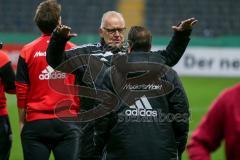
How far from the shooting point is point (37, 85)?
5.63 metres

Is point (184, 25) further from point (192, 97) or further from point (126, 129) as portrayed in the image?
point (192, 97)

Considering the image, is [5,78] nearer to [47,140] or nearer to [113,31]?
[47,140]

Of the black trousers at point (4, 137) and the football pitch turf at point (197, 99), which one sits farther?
the football pitch turf at point (197, 99)

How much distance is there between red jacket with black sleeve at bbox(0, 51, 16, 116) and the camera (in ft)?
19.5

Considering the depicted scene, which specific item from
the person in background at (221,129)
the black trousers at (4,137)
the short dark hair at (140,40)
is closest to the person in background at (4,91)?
the black trousers at (4,137)

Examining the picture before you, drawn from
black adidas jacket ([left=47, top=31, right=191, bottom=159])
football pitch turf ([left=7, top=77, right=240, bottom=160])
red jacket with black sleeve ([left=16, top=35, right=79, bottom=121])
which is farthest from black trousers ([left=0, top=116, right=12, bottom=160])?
football pitch turf ([left=7, top=77, right=240, bottom=160])

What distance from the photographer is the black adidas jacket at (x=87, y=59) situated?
543 centimetres

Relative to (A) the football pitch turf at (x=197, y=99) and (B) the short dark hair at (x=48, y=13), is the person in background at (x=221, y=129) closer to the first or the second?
(B) the short dark hair at (x=48, y=13)

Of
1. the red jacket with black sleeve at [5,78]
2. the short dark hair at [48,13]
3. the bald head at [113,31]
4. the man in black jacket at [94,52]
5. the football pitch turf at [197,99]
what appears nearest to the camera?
the man in black jacket at [94,52]

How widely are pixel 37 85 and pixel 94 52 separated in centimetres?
64

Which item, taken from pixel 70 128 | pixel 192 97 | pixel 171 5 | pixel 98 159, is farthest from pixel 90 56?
pixel 171 5

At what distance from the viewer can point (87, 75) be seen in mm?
5957

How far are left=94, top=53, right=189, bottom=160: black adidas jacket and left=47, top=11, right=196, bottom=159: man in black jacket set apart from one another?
0.63m

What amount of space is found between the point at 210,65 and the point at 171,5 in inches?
185
